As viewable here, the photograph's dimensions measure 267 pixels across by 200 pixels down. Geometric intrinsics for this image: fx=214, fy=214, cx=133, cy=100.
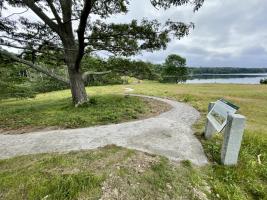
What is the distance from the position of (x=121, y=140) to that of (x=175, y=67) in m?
45.3

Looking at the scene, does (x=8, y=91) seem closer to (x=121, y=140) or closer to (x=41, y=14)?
(x=41, y=14)

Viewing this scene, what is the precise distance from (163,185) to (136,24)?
727 centimetres

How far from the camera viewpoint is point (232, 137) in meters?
3.63

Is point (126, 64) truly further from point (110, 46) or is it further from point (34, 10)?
point (34, 10)

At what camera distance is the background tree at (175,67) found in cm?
4759

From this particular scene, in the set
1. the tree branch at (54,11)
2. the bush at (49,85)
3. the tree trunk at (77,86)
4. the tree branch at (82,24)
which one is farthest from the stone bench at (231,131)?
the bush at (49,85)

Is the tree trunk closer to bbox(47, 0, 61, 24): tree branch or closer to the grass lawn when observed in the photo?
bbox(47, 0, 61, 24): tree branch

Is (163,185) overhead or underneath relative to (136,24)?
underneath

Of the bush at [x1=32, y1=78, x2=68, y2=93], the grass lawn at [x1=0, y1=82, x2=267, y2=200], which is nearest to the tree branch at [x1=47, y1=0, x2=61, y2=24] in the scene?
the grass lawn at [x1=0, y1=82, x2=267, y2=200]

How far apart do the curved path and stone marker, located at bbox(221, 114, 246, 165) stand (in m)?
0.39

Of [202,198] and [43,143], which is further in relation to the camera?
[43,143]

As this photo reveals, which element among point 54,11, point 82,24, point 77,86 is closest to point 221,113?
point 82,24

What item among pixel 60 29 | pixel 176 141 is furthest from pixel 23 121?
pixel 176 141

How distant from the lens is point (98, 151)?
3.91 meters
